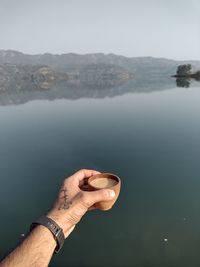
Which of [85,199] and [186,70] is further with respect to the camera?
[186,70]

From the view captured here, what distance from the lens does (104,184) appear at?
15.4 ft

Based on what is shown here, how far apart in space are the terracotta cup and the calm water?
1515cm

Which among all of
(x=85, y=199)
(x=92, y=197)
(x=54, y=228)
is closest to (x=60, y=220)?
(x=54, y=228)

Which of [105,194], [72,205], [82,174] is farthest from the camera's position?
Answer: [82,174]

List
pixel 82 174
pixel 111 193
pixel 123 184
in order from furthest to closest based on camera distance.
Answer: pixel 123 184
pixel 82 174
pixel 111 193

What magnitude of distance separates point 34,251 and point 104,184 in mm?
1703

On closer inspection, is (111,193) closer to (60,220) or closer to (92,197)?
(92,197)

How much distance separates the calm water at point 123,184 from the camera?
62.4ft

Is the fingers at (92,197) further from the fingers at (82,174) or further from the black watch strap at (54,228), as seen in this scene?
the fingers at (82,174)

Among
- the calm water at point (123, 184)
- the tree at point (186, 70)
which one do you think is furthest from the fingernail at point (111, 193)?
the tree at point (186, 70)

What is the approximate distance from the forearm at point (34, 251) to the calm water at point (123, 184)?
16.2 m

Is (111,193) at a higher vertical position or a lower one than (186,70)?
lower

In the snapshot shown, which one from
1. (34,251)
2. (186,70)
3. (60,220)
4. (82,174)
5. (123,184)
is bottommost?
(123,184)

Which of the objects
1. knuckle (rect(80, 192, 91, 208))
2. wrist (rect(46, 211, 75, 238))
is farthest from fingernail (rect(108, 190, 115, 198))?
wrist (rect(46, 211, 75, 238))
